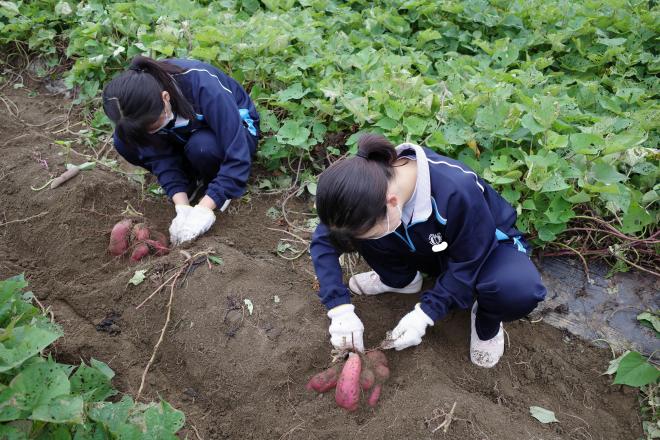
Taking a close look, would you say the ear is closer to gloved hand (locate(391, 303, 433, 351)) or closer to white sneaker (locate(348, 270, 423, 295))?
gloved hand (locate(391, 303, 433, 351))

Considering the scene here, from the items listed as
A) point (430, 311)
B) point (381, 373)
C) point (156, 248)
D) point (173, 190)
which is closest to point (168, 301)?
point (156, 248)

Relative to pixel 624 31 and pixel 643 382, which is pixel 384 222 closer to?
pixel 643 382

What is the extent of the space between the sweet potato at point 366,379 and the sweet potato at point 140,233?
4.34ft

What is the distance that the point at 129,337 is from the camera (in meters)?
2.27

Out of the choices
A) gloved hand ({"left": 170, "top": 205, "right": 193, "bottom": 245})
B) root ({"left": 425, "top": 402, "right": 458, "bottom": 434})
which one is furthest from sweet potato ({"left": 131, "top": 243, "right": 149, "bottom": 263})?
root ({"left": 425, "top": 402, "right": 458, "bottom": 434})

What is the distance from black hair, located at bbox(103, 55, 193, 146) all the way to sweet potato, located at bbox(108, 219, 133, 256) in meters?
0.46

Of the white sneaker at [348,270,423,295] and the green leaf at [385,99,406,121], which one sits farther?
the green leaf at [385,99,406,121]

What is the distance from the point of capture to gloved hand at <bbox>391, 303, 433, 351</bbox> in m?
1.96

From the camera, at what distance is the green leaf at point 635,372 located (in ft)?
6.35

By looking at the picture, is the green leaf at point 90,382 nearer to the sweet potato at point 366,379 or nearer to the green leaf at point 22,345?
the green leaf at point 22,345

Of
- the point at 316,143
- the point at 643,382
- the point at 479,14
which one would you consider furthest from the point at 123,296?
the point at 479,14

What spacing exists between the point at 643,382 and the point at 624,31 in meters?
2.54

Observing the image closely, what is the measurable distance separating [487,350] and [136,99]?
1.81m

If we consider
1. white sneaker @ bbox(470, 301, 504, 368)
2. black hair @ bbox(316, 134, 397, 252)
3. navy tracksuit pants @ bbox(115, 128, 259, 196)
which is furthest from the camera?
navy tracksuit pants @ bbox(115, 128, 259, 196)
